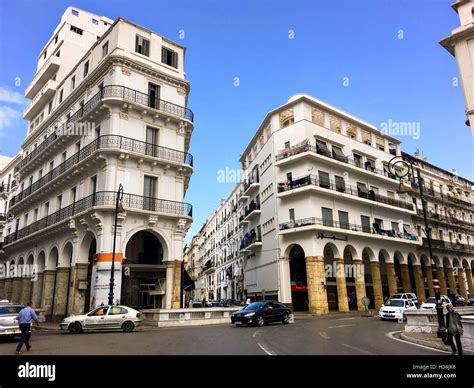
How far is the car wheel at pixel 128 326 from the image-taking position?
17344 mm

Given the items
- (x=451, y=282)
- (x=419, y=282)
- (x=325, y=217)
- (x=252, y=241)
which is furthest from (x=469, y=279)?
(x=252, y=241)

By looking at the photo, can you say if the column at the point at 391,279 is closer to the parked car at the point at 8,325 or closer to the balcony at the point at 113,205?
the balcony at the point at 113,205

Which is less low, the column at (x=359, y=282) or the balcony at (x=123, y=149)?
the balcony at (x=123, y=149)

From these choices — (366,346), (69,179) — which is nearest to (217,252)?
(69,179)

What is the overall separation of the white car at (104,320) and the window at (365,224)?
87.6ft

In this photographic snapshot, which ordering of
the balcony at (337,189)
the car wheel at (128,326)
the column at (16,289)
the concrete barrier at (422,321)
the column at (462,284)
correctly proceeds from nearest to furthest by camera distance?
the concrete barrier at (422,321), the car wheel at (128,326), the column at (16,289), the balcony at (337,189), the column at (462,284)

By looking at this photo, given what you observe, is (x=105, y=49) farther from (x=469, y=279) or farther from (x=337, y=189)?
(x=469, y=279)

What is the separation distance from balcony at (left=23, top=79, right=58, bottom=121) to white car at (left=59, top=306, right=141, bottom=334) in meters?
24.1

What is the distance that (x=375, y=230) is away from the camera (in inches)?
1487

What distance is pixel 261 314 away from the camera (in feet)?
66.0

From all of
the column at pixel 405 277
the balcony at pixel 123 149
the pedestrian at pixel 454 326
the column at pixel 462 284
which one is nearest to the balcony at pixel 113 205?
the balcony at pixel 123 149

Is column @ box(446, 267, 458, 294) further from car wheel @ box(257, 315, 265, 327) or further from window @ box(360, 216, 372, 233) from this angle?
car wheel @ box(257, 315, 265, 327)

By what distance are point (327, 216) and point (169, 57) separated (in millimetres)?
20448
